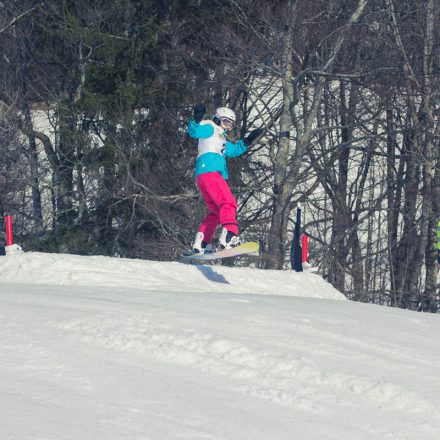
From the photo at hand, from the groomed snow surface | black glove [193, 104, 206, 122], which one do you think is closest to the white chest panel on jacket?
black glove [193, 104, 206, 122]

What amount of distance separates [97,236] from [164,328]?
68.2 feet

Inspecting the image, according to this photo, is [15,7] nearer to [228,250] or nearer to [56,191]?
[56,191]

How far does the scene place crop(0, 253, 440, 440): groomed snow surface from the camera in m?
5.29

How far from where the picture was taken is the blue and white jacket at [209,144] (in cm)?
1157

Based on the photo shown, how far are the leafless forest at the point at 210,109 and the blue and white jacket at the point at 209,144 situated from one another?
12400 mm

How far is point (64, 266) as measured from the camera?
11023 millimetres

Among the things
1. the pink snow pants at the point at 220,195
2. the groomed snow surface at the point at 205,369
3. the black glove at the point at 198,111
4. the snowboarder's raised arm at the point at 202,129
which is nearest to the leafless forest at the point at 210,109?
the pink snow pants at the point at 220,195

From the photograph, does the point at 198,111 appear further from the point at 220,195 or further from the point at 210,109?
the point at 210,109

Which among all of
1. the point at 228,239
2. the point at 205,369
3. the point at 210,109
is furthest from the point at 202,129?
the point at 210,109

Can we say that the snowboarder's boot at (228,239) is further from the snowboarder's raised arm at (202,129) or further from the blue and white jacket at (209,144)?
the snowboarder's raised arm at (202,129)

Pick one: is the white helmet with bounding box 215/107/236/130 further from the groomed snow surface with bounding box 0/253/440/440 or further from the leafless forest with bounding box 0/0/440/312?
the leafless forest with bounding box 0/0/440/312

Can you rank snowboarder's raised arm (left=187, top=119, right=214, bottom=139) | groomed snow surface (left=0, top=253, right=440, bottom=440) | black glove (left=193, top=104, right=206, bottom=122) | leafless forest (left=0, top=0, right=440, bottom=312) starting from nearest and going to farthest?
groomed snow surface (left=0, top=253, right=440, bottom=440) → black glove (left=193, top=104, right=206, bottom=122) → snowboarder's raised arm (left=187, top=119, right=214, bottom=139) → leafless forest (left=0, top=0, right=440, bottom=312)

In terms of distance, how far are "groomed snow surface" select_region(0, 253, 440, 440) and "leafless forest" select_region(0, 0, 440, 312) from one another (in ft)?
51.3

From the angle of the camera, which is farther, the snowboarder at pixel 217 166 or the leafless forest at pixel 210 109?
the leafless forest at pixel 210 109
